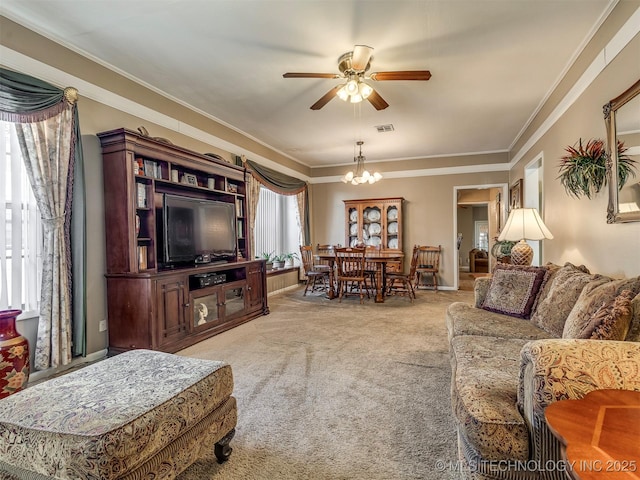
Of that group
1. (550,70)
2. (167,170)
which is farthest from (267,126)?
(550,70)

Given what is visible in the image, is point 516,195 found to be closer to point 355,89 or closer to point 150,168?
point 355,89

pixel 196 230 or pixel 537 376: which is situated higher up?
pixel 196 230

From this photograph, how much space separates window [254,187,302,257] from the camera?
630cm

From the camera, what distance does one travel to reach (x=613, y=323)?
136cm

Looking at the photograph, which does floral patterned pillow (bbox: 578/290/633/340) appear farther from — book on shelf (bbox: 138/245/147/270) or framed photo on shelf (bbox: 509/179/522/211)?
framed photo on shelf (bbox: 509/179/522/211)

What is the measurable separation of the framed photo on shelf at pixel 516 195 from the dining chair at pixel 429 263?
1.61 metres

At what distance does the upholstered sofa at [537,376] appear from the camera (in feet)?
3.59

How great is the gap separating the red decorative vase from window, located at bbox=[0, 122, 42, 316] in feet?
1.05

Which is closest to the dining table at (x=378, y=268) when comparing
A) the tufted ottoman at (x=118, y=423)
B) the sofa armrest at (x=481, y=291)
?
the sofa armrest at (x=481, y=291)

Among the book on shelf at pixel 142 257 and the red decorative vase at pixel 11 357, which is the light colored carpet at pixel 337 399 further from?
the red decorative vase at pixel 11 357

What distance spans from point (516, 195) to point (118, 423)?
20.5ft

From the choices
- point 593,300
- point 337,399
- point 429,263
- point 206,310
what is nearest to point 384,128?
point 429,263

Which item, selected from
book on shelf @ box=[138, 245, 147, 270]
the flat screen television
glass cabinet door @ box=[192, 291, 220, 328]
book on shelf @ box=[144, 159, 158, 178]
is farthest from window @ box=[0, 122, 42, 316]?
glass cabinet door @ box=[192, 291, 220, 328]

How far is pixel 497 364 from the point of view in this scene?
5.50ft
